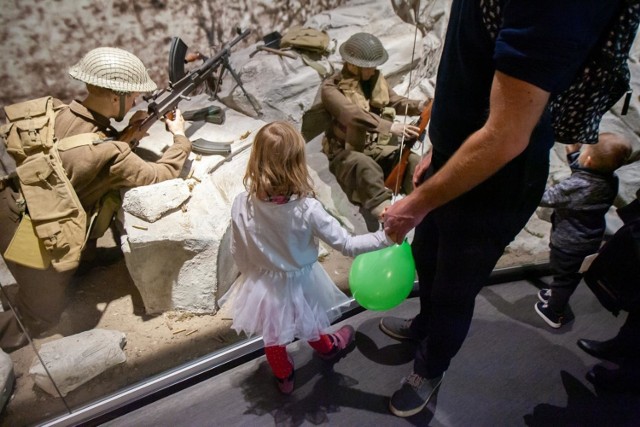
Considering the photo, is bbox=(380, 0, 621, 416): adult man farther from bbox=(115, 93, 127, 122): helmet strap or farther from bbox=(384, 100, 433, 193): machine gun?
bbox=(115, 93, 127, 122): helmet strap

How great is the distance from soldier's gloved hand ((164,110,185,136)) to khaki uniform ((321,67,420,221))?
3.03 feet

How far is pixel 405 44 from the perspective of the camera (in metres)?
3.03

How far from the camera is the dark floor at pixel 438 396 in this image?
6.21 feet

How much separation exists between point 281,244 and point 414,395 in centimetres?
92

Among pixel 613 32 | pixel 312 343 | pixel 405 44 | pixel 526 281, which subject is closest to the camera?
pixel 613 32

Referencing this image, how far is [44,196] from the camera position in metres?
1.81

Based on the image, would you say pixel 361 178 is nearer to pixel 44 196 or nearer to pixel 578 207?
pixel 578 207

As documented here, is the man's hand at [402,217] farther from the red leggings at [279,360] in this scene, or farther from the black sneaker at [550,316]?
the black sneaker at [550,316]

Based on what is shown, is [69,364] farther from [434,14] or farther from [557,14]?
[434,14]

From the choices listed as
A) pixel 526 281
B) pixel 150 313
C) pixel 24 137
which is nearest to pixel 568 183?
pixel 526 281

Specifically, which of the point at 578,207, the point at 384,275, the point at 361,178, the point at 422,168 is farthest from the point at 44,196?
the point at 578,207

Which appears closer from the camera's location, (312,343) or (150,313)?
(312,343)

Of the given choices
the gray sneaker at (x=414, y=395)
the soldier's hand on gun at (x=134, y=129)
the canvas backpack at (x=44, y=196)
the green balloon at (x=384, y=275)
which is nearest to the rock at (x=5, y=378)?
the canvas backpack at (x=44, y=196)

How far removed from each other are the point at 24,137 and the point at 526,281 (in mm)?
2786
